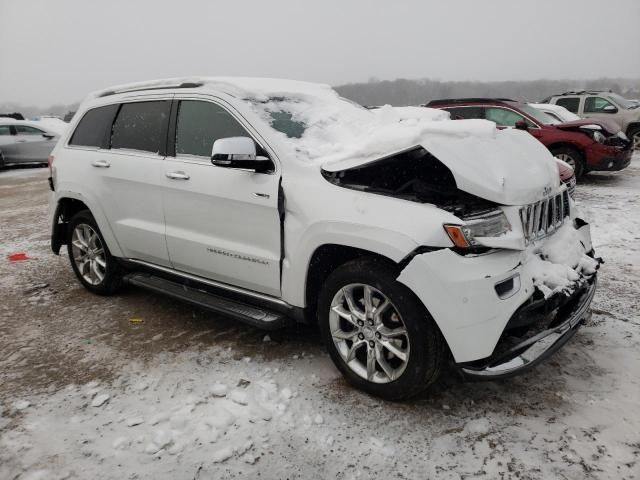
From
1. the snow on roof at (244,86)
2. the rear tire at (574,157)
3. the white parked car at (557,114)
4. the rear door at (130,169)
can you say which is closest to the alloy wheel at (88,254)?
the rear door at (130,169)

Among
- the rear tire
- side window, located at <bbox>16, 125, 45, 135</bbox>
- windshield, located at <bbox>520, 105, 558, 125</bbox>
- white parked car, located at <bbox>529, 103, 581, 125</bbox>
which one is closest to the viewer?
the rear tire

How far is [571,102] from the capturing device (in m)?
14.8

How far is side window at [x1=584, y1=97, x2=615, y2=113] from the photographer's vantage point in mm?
14309

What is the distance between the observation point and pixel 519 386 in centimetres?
299

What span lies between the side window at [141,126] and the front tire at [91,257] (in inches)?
33.0

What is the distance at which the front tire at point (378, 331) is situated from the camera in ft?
8.56

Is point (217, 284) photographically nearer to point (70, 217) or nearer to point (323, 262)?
point (323, 262)

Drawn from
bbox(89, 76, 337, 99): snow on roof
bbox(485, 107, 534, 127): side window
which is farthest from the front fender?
bbox(485, 107, 534, 127): side window

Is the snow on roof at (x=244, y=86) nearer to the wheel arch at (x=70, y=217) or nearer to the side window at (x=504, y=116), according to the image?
the wheel arch at (x=70, y=217)

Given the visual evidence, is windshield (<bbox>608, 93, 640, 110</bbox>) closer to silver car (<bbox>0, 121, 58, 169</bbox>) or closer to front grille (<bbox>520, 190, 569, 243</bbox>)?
front grille (<bbox>520, 190, 569, 243</bbox>)

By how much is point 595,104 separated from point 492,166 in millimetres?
14025

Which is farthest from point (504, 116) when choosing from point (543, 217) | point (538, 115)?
point (543, 217)

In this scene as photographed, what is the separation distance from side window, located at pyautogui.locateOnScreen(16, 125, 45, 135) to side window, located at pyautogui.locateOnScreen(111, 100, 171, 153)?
1440 centimetres

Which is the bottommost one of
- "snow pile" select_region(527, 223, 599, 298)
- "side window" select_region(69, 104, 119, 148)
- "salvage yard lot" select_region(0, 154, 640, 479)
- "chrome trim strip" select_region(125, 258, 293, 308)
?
"salvage yard lot" select_region(0, 154, 640, 479)
